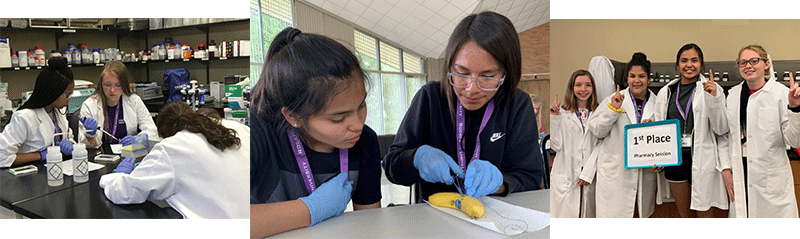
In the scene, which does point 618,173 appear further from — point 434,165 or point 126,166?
point 126,166

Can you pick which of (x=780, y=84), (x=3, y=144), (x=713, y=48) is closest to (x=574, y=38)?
(x=713, y=48)

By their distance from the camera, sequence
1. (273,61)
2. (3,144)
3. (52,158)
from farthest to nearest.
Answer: (3,144), (52,158), (273,61)

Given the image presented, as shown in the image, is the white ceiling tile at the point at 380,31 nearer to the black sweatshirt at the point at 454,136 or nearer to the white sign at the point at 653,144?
the black sweatshirt at the point at 454,136

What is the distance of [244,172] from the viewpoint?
2.68 metres

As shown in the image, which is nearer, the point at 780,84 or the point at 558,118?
the point at 780,84

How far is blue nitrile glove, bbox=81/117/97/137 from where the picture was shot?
325 cm

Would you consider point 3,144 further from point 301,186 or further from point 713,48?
point 713,48

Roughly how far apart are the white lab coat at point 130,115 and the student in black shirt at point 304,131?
7.59ft

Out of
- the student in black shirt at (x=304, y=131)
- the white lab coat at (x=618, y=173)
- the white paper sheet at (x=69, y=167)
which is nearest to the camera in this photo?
the student in black shirt at (x=304, y=131)

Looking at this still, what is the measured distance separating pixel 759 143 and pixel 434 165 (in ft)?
8.76

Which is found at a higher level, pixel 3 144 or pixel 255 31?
pixel 255 31

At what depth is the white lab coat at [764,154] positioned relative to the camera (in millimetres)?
3045

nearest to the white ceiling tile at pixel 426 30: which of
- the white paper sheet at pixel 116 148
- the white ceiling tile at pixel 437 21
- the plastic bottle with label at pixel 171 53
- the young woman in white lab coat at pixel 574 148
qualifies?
the white ceiling tile at pixel 437 21

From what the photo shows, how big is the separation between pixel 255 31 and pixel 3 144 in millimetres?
2655
